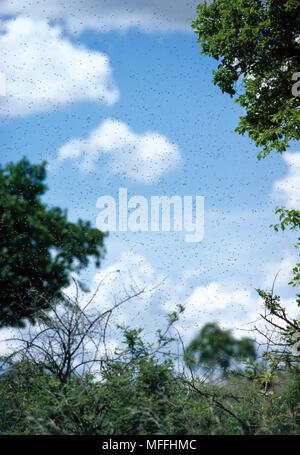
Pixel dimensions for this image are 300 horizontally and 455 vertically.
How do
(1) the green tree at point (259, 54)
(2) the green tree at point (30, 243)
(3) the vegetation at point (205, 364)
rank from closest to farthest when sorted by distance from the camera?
(3) the vegetation at point (205, 364), (1) the green tree at point (259, 54), (2) the green tree at point (30, 243)

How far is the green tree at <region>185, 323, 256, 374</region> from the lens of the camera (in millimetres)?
5242

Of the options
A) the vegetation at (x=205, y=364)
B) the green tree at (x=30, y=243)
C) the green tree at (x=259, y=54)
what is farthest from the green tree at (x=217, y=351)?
the green tree at (x=30, y=243)

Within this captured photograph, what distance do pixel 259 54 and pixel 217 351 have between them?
6.82m

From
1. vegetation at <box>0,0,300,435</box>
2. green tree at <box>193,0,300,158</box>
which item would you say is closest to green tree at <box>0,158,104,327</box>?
vegetation at <box>0,0,300,435</box>

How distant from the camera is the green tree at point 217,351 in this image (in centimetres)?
524

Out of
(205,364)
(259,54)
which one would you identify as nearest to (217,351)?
(205,364)

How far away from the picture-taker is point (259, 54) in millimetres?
9609

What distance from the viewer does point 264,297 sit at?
7.16 m

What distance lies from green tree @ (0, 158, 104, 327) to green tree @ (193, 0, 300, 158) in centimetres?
709

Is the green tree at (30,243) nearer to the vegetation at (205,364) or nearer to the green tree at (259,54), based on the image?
the vegetation at (205,364)

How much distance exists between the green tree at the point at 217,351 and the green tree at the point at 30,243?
7.47m

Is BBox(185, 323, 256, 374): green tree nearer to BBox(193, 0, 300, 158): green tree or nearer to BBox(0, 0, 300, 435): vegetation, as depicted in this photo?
BBox(0, 0, 300, 435): vegetation

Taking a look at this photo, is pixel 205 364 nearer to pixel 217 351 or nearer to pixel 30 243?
pixel 217 351

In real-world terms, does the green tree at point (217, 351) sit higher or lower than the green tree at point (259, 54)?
lower
